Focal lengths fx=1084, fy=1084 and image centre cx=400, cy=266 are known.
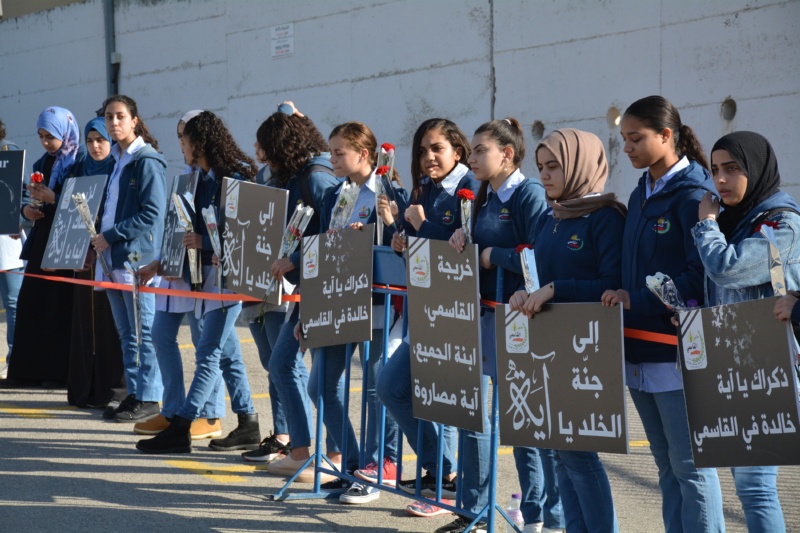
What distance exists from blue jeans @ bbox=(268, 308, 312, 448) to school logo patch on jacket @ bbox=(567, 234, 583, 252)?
2.14 m

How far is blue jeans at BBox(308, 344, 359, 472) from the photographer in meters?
5.65

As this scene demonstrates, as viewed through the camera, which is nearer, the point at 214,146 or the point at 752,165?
the point at 752,165

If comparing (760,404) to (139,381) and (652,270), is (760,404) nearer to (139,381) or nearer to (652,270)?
(652,270)

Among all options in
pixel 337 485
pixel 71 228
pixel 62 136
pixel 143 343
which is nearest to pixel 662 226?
pixel 337 485

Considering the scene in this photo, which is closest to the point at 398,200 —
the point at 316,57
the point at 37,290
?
the point at 37,290

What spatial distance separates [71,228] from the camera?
25.3ft

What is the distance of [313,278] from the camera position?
557cm

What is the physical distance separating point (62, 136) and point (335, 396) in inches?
150

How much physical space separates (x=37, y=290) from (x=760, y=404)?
648 centimetres

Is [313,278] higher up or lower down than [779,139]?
lower down

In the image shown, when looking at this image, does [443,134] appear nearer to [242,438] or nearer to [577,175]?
[577,175]

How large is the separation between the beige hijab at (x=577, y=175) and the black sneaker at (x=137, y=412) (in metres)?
4.13

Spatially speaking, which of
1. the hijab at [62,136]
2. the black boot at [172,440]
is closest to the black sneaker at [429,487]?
the black boot at [172,440]

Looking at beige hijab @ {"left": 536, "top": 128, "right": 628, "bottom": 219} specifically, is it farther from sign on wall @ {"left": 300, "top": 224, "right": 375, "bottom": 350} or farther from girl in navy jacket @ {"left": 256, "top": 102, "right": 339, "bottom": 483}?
girl in navy jacket @ {"left": 256, "top": 102, "right": 339, "bottom": 483}
